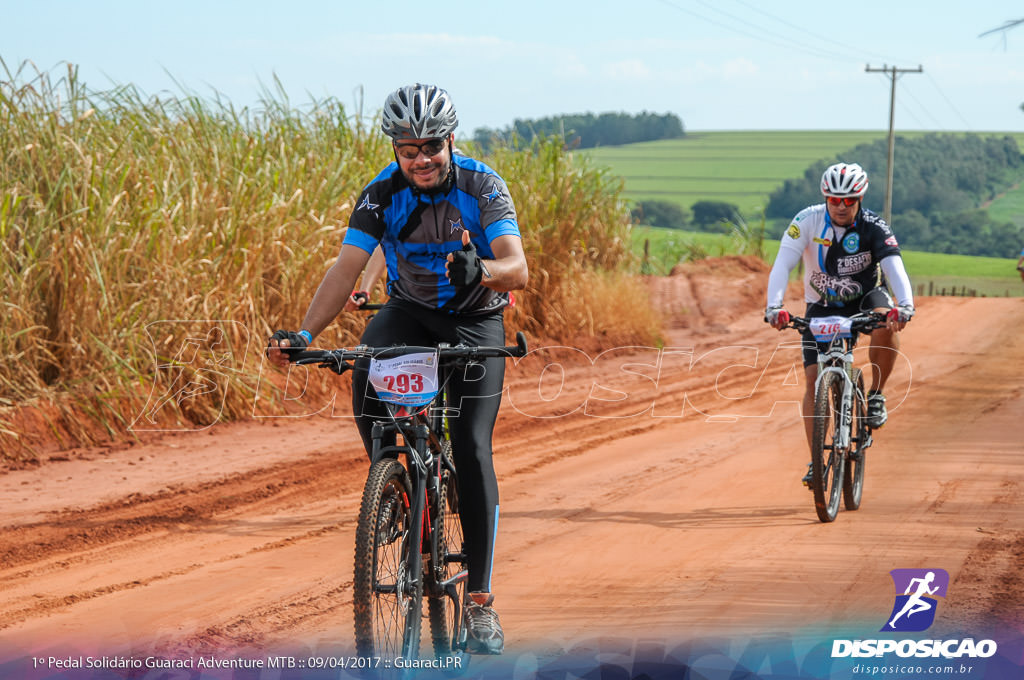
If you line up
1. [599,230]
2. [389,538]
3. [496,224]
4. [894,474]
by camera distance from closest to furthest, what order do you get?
[389,538]
[496,224]
[894,474]
[599,230]

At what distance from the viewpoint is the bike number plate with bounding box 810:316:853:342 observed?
738 cm

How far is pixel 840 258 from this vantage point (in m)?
7.72

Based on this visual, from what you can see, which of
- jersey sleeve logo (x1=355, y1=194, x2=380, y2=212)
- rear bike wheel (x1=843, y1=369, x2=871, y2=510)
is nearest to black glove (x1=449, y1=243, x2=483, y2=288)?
jersey sleeve logo (x1=355, y1=194, x2=380, y2=212)

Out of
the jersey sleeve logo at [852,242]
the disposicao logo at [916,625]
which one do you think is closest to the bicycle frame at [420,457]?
the disposicao logo at [916,625]

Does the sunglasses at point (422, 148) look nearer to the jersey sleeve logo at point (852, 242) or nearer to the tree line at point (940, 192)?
the jersey sleeve logo at point (852, 242)

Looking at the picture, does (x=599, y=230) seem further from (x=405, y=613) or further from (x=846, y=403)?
(x=405, y=613)

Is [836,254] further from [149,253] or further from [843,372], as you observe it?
[149,253]

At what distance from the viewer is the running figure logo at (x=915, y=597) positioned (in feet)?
16.8

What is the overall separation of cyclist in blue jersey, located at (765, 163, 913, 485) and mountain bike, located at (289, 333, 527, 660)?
3.84m

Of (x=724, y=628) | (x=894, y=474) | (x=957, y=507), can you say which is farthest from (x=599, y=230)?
(x=724, y=628)

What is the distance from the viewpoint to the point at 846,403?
7.65 m

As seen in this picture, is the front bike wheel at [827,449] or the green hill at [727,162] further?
the green hill at [727,162]

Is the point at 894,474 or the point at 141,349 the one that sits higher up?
the point at 141,349

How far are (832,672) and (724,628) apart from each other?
620 mm
